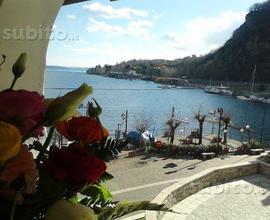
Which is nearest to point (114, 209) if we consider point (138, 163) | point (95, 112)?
point (95, 112)

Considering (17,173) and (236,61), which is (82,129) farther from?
(236,61)

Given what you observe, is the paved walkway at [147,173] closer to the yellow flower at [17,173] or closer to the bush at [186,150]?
the bush at [186,150]

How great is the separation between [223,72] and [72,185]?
283ft

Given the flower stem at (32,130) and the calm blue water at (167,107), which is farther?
the calm blue water at (167,107)

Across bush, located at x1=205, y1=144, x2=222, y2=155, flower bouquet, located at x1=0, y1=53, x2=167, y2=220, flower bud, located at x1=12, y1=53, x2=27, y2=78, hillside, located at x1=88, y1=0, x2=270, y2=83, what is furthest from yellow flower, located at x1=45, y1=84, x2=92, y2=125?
hillside, located at x1=88, y1=0, x2=270, y2=83

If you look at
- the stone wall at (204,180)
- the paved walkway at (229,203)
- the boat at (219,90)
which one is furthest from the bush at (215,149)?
the boat at (219,90)

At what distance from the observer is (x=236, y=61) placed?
83.4 meters

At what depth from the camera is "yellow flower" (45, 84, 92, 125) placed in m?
0.70

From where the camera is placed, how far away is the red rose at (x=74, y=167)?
0.68 m

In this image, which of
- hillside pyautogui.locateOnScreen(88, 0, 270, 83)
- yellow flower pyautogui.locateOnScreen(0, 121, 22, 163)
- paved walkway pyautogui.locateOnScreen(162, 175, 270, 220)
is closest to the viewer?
yellow flower pyautogui.locateOnScreen(0, 121, 22, 163)

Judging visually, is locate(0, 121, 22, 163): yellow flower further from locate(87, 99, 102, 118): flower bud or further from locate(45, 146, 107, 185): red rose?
locate(87, 99, 102, 118): flower bud

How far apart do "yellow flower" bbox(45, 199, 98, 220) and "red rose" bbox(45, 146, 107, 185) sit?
1.6 inches

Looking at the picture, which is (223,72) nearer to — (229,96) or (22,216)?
(229,96)

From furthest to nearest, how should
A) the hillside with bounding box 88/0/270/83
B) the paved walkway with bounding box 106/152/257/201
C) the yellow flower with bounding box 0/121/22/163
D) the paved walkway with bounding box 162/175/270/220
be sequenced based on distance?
the hillside with bounding box 88/0/270/83
the paved walkway with bounding box 106/152/257/201
the paved walkway with bounding box 162/175/270/220
the yellow flower with bounding box 0/121/22/163
